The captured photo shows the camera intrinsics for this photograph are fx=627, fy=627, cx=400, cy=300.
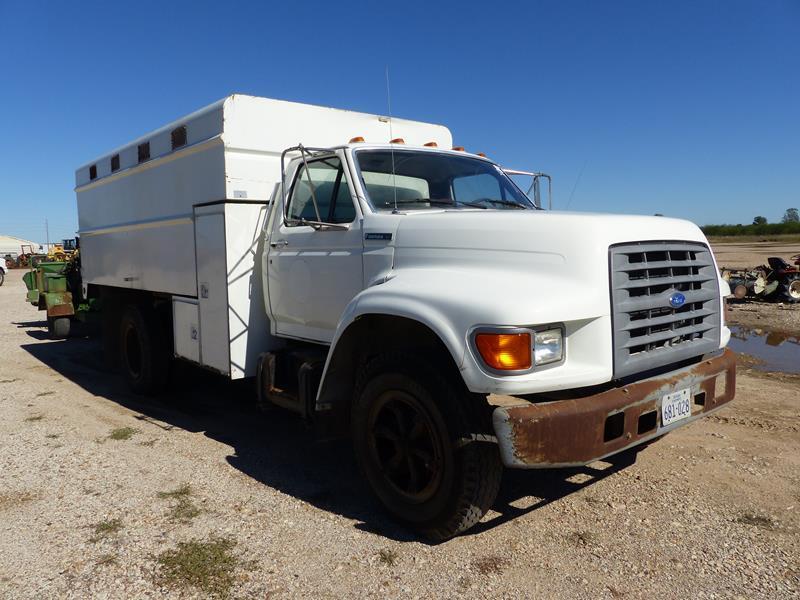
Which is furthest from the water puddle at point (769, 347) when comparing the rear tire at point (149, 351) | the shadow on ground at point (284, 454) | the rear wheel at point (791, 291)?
the rear tire at point (149, 351)

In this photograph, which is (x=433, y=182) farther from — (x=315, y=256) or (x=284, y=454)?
(x=284, y=454)

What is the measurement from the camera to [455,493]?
3.29 metres

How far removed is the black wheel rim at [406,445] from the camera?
11.2 feet

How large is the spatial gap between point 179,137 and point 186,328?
1732 millimetres

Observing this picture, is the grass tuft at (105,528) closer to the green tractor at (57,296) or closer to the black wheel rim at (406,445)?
the black wheel rim at (406,445)

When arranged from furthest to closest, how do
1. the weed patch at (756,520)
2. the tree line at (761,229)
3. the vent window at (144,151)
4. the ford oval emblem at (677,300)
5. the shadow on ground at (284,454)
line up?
the tree line at (761,229) < the vent window at (144,151) < the shadow on ground at (284,454) < the weed patch at (756,520) < the ford oval emblem at (677,300)

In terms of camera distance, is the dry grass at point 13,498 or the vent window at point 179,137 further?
the vent window at point 179,137

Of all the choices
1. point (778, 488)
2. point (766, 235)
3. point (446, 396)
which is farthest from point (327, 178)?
point (766, 235)

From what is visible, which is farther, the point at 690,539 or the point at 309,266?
the point at 309,266

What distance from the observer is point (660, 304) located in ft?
11.0

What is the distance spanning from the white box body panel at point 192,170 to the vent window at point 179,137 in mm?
40

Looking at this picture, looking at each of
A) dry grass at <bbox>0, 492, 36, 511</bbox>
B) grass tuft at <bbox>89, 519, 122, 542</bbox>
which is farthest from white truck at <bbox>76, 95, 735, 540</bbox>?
dry grass at <bbox>0, 492, 36, 511</bbox>

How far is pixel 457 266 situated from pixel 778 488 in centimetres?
261

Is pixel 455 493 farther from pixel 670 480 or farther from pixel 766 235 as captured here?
pixel 766 235
